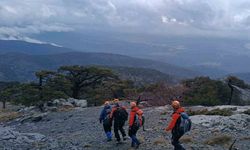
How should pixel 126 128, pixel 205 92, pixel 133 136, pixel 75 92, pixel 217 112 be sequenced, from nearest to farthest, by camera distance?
pixel 133 136
pixel 126 128
pixel 217 112
pixel 205 92
pixel 75 92

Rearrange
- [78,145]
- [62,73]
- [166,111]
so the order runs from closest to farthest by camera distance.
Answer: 1. [78,145]
2. [166,111]
3. [62,73]

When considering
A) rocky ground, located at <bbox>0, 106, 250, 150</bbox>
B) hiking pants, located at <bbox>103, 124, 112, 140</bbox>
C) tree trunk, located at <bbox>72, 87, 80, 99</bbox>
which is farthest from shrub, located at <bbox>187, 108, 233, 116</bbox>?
tree trunk, located at <bbox>72, 87, 80, 99</bbox>

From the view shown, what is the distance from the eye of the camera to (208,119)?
106ft

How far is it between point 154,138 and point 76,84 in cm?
4047

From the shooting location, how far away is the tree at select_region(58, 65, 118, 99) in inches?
2576

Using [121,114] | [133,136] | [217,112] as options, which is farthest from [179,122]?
[217,112]

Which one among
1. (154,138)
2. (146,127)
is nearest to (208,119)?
(146,127)

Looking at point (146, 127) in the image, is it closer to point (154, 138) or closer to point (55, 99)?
point (154, 138)

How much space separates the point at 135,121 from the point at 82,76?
146 ft

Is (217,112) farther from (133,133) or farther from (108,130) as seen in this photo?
(133,133)

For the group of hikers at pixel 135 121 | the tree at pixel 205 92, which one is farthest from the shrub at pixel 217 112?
the tree at pixel 205 92

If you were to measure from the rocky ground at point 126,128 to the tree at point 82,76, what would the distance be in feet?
80.1

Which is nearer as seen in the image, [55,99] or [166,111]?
[166,111]

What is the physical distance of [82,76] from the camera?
66.2 meters
